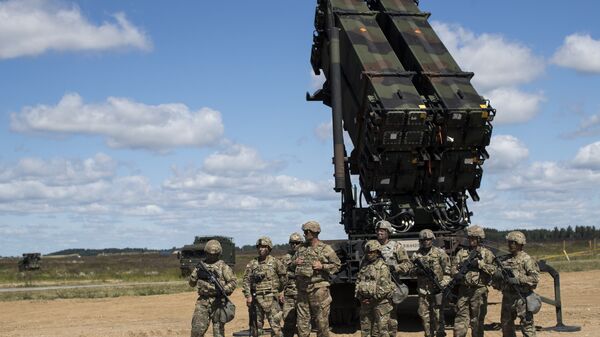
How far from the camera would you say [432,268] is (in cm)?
1058

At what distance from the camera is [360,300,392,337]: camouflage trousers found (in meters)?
8.65

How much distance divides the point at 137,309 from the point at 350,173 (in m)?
7.20

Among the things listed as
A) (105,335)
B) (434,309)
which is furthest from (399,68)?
(105,335)

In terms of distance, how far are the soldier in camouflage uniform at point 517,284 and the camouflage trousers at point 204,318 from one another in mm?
3383

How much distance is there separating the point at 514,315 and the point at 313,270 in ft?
8.03

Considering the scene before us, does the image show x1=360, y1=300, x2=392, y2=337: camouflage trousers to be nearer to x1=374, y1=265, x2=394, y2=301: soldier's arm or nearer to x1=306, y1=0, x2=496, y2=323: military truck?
x1=374, y1=265, x2=394, y2=301: soldier's arm

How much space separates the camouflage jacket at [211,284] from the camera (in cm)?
927

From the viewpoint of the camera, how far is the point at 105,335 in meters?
13.1

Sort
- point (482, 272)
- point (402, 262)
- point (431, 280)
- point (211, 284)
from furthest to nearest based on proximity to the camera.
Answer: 1. point (431, 280)
2. point (402, 262)
3. point (211, 284)
4. point (482, 272)

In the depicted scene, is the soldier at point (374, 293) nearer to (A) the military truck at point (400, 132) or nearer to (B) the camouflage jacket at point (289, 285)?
(B) the camouflage jacket at point (289, 285)

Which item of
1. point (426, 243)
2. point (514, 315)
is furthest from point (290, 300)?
point (514, 315)

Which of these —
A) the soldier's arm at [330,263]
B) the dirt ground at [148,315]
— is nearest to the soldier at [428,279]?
the dirt ground at [148,315]

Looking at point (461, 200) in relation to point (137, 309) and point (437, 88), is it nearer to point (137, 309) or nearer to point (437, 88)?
point (437, 88)

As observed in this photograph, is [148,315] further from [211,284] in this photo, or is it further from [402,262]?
[402,262]
